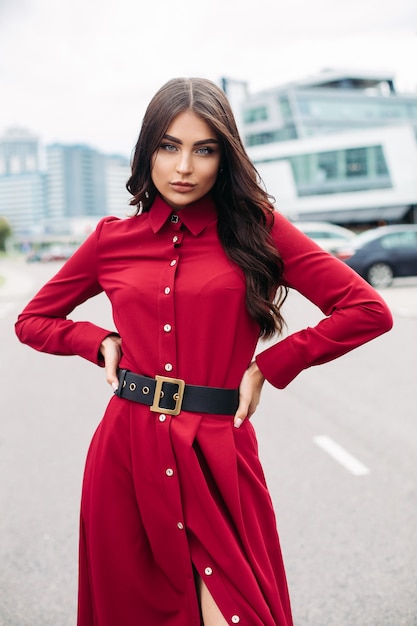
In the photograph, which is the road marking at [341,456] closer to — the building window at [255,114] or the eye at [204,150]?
the eye at [204,150]

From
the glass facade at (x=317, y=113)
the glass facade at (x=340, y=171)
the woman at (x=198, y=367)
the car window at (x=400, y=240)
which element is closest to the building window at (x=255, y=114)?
the glass facade at (x=317, y=113)

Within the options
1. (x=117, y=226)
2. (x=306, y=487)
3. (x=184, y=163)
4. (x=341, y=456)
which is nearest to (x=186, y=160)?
(x=184, y=163)

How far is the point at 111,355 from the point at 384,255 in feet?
55.2

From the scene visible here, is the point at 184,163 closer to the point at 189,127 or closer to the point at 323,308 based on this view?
the point at 189,127

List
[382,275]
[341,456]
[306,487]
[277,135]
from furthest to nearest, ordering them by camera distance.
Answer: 1. [277,135]
2. [382,275]
3. [341,456]
4. [306,487]

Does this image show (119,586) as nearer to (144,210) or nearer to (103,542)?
(103,542)

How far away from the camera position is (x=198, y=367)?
6.61 ft

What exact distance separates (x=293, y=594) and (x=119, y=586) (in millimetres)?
1575

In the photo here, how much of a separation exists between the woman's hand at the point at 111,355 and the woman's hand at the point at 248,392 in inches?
14.2

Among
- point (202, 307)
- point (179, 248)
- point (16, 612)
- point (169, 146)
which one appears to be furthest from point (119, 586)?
point (16, 612)

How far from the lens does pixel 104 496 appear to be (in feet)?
6.83

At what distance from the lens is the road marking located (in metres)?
5.12

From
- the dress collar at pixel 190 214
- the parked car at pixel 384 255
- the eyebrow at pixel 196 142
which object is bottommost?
the parked car at pixel 384 255

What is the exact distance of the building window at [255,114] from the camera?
7231cm
